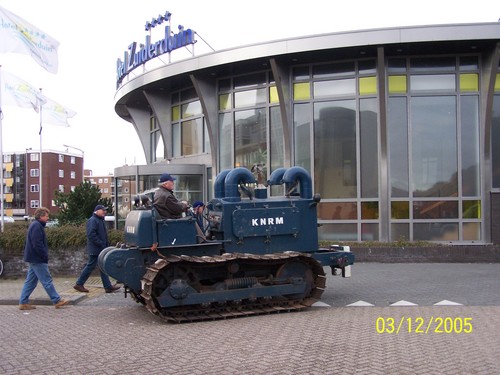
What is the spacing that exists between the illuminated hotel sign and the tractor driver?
1283 centimetres

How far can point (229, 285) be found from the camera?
8.53 meters

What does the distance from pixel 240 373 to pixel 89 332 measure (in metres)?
2.96

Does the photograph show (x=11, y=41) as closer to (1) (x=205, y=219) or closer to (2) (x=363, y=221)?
(1) (x=205, y=219)

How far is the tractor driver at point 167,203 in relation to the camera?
851 cm

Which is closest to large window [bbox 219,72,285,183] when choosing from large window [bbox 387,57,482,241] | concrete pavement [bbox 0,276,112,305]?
large window [bbox 387,57,482,241]

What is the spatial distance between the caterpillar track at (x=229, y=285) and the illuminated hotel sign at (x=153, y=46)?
44.2 ft

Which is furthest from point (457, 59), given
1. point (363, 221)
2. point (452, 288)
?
point (452, 288)

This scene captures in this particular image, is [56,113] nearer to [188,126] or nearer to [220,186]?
[188,126]

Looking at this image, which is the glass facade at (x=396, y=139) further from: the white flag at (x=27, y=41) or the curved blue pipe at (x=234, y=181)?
the curved blue pipe at (x=234, y=181)

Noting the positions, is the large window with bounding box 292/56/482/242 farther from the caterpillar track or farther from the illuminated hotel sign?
the caterpillar track

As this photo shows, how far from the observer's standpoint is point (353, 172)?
17.7 metres
